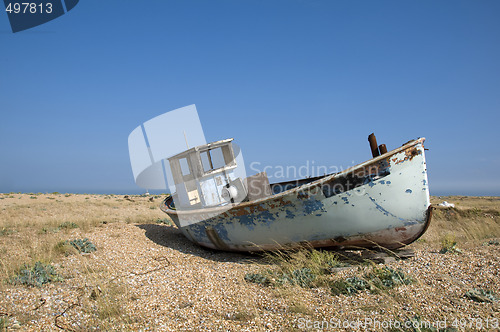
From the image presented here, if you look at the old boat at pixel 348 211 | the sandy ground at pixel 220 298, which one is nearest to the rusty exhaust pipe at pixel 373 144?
the old boat at pixel 348 211

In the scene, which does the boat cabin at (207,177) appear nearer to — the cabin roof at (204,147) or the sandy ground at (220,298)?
the cabin roof at (204,147)

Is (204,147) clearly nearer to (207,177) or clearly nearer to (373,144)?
(207,177)

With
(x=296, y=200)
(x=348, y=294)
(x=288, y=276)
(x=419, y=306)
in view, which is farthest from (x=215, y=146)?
(x=419, y=306)

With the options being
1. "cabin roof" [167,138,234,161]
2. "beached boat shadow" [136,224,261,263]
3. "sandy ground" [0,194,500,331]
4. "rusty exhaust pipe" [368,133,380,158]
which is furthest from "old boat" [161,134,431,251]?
"cabin roof" [167,138,234,161]

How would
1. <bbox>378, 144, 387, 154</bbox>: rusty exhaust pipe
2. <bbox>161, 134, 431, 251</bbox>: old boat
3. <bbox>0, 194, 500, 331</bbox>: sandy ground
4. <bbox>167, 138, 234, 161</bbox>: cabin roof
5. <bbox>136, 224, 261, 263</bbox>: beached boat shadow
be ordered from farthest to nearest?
<bbox>167, 138, 234, 161</bbox>: cabin roof → <bbox>136, 224, 261, 263</bbox>: beached boat shadow → <bbox>378, 144, 387, 154</bbox>: rusty exhaust pipe → <bbox>161, 134, 431, 251</bbox>: old boat → <bbox>0, 194, 500, 331</bbox>: sandy ground

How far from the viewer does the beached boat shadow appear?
22.4ft

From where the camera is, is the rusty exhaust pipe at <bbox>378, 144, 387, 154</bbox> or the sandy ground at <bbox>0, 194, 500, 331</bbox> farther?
the rusty exhaust pipe at <bbox>378, 144, 387, 154</bbox>

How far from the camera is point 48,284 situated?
189 inches

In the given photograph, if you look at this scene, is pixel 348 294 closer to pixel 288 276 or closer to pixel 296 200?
pixel 288 276

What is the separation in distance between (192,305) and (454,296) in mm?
3540

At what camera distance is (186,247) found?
26.0ft

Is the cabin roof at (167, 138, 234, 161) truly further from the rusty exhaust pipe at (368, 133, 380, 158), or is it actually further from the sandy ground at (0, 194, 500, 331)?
the rusty exhaust pipe at (368, 133, 380, 158)

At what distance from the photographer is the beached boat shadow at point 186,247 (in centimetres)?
681

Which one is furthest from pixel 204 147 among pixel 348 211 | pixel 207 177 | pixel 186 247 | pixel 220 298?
pixel 220 298
